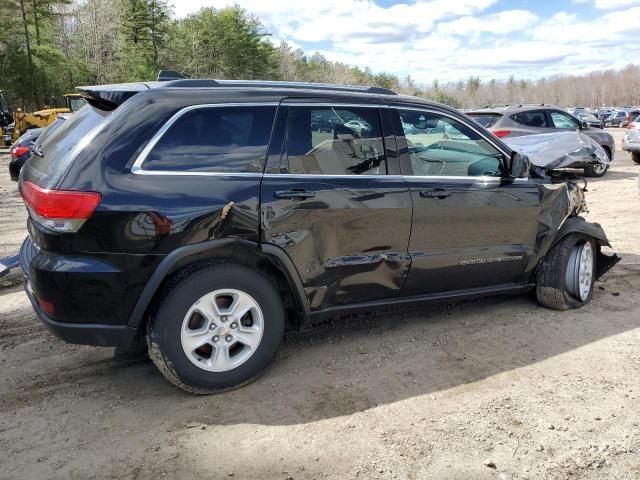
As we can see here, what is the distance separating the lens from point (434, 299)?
4133 mm

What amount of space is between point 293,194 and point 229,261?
0.57 metres

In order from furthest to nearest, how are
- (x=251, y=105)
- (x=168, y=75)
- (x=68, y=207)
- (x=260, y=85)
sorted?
1. (x=168, y=75)
2. (x=260, y=85)
3. (x=251, y=105)
4. (x=68, y=207)

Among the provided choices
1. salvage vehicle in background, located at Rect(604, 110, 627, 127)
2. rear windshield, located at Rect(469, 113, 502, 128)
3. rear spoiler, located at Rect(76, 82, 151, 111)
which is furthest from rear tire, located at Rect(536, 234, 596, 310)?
salvage vehicle in background, located at Rect(604, 110, 627, 127)

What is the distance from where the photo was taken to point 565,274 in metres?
4.65

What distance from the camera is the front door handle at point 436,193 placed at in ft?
12.7

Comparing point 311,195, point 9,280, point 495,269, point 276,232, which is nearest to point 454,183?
point 495,269

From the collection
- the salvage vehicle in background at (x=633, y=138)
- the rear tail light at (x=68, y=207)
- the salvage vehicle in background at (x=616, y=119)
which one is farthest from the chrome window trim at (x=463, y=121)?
the salvage vehicle in background at (x=616, y=119)

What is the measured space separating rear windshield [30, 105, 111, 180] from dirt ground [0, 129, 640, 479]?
1.38 metres

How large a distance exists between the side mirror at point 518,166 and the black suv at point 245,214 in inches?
1.2

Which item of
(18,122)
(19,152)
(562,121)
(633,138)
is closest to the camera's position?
(19,152)

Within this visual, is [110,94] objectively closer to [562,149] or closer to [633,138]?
[562,149]

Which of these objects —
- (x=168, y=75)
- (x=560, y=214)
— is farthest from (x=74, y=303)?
(x=560, y=214)

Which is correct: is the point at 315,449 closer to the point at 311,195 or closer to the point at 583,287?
the point at 311,195

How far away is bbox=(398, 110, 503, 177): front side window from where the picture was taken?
13.1ft
